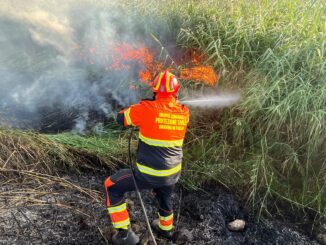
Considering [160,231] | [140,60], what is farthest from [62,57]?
[160,231]

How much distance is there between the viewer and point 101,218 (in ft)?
A: 11.7

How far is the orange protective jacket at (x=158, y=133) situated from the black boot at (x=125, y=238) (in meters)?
0.54

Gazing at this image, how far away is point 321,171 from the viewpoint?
3924 mm

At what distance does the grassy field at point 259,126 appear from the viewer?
3967mm

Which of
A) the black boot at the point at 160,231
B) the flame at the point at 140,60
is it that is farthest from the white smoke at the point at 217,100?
the black boot at the point at 160,231

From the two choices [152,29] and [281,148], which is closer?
[281,148]

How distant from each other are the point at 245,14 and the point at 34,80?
12.0 feet

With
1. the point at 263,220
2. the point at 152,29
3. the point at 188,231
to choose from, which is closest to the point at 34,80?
the point at 152,29

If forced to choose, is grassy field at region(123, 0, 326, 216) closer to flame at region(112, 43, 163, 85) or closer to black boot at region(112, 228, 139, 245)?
flame at region(112, 43, 163, 85)

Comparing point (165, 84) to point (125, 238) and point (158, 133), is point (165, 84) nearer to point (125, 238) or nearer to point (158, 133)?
point (158, 133)

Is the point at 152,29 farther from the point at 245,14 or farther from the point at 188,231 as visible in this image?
the point at 188,231

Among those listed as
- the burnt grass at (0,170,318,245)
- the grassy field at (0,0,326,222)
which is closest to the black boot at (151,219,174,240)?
the burnt grass at (0,170,318,245)

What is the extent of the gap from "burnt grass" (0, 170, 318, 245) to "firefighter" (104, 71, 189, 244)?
32 cm

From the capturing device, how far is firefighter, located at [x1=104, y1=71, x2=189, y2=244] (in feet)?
9.93
